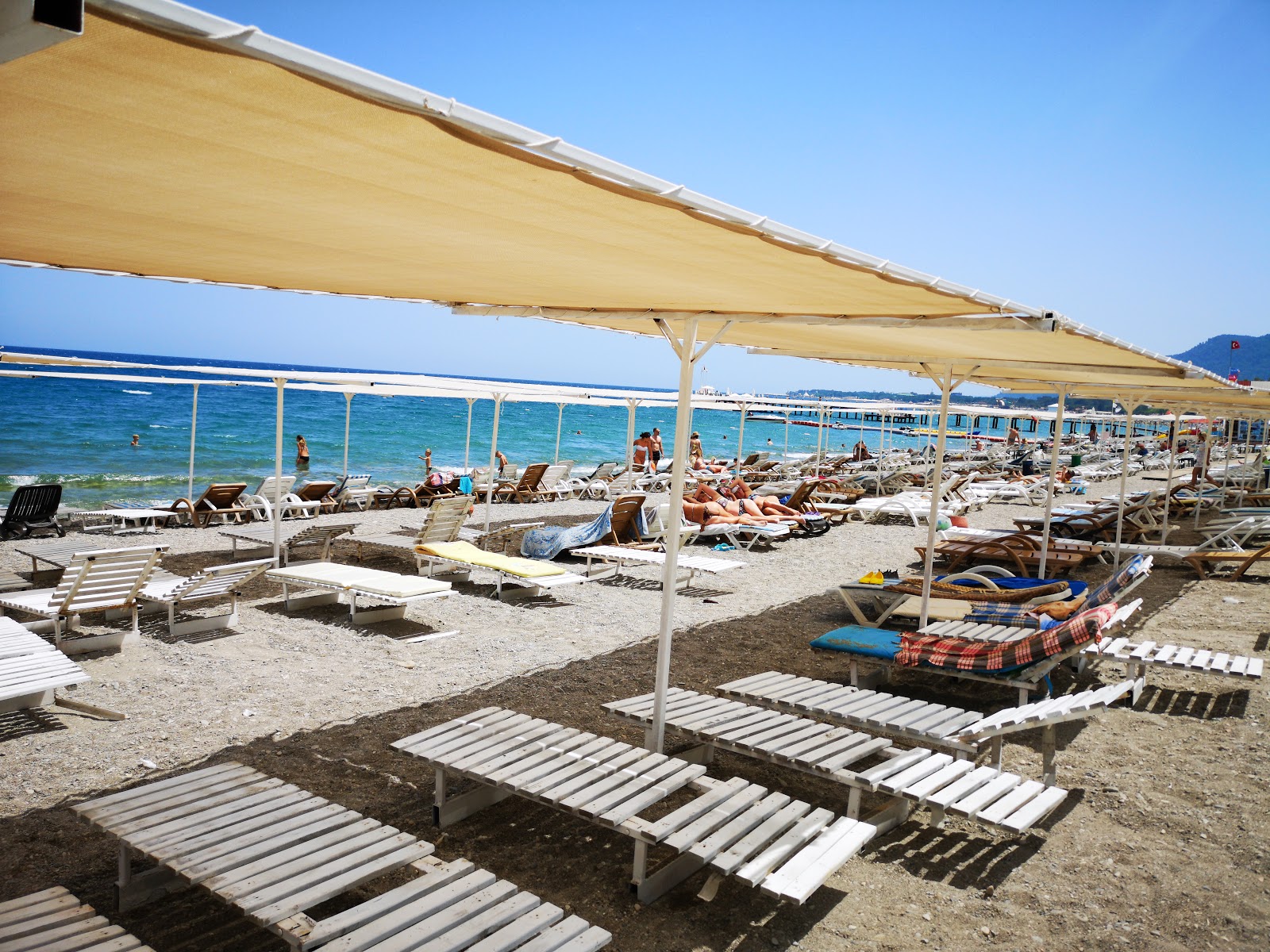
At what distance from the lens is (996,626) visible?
256 inches

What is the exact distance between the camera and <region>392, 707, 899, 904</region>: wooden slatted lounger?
10.4 feet

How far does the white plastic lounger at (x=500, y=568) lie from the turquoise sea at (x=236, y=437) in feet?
25.9

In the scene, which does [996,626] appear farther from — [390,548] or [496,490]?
[496,490]

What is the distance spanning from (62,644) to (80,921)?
13.7ft

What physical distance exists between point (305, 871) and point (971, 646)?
4389mm

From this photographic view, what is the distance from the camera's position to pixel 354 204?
243 cm

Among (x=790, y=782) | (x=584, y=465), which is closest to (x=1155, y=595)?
(x=790, y=782)

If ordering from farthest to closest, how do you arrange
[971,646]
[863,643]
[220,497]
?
[220,497]
[863,643]
[971,646]

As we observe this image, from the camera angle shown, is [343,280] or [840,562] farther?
[840,562]

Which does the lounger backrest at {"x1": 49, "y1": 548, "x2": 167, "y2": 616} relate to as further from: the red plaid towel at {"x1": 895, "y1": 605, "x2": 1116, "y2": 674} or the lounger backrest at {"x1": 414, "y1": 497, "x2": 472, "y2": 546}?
the red plaid towel at {"x1": 895, "y1": 605, "x2": 1116, "y2": 674}

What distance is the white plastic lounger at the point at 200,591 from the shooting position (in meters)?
6.66

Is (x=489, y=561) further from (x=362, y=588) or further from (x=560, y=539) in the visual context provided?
(x=560, y=539)

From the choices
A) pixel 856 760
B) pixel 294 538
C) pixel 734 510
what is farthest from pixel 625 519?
pixel 856 760

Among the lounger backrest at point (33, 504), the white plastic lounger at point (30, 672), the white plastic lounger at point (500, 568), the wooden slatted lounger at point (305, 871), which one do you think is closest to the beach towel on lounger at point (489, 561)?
the white plastic lounger at point (500, 568)
